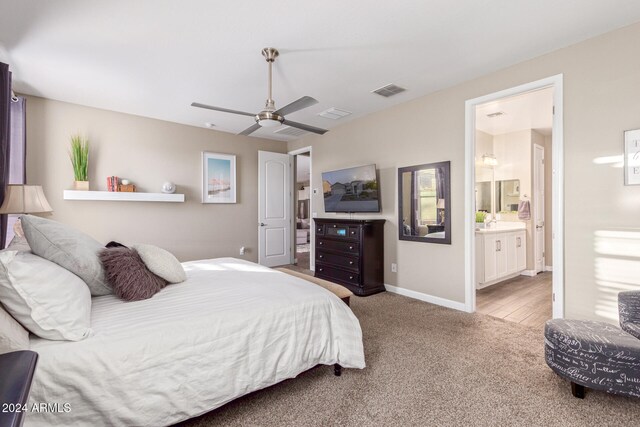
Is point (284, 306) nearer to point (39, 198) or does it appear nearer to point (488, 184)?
point (39, 198)

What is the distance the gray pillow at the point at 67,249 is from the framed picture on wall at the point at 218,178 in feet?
11.2

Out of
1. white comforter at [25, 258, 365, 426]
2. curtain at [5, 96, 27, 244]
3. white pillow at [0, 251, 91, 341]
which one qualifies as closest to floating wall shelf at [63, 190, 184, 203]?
curtain at [5, 96, 27, 244]

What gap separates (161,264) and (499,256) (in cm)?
455

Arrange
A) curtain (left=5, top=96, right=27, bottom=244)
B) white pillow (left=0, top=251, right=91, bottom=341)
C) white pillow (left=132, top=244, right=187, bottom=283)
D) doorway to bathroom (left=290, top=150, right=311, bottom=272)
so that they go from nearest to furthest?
1. white pillow (left=0, top=251, right=91, bottom=341)
2. white pillow (left=132, top=244, right=187, bottom=283)
3. curtain (left=5, top=96, right=27, bottom=244)
4. doorway to bathroom (left=290, top=150, right=311, bottom=272)

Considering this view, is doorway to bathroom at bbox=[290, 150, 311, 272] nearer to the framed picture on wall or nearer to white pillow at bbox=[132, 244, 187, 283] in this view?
the framed picture on wall

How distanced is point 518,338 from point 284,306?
2251 millimetres

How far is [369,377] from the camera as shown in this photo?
2031 mm

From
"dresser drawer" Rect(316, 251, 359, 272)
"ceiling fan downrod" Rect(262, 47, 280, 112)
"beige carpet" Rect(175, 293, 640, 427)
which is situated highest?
"ceiling fan downrod" Rect(262, 47, 280, 112)

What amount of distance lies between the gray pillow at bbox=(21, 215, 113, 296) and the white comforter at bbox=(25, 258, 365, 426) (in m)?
0.15

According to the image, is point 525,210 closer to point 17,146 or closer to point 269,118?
point 269,118

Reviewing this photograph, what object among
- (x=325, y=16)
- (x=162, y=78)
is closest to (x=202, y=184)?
(x=162, y=78)

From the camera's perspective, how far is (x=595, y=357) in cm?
172

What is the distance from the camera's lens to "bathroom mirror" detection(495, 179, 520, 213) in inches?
212

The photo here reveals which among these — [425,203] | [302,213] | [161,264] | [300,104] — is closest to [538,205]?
A: [425,203]
